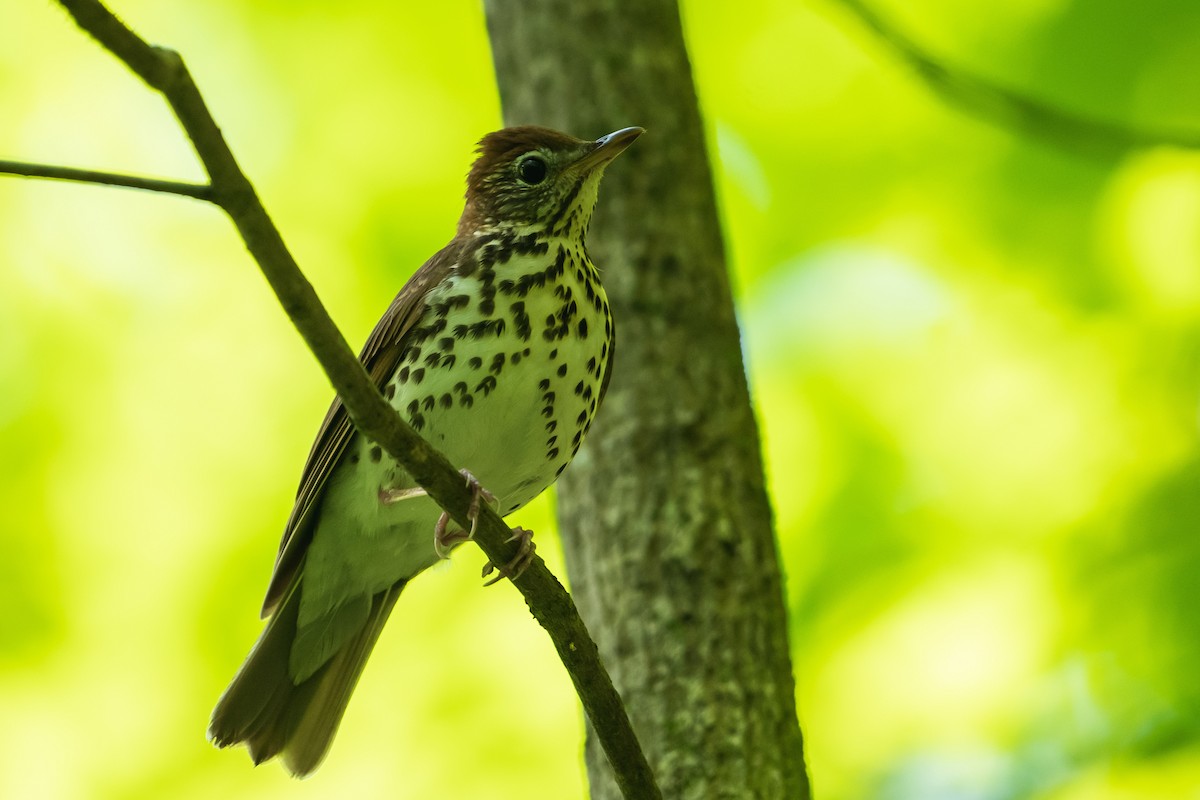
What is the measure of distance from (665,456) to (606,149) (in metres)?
0.98

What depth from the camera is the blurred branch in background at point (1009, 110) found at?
4914 millimetres

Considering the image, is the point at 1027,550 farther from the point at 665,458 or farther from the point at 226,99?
the point at 226,99

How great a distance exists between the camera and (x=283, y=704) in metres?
4.09

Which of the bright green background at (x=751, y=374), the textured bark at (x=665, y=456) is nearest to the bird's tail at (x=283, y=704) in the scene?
the textured bark at (x=665, y=456)

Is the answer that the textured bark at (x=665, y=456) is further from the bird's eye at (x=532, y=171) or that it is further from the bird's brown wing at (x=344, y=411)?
the bird's brown wing at (x=344, y=411)

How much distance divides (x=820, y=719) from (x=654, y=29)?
3009mm

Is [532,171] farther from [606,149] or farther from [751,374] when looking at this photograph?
[751,374]

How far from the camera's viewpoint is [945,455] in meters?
6.22

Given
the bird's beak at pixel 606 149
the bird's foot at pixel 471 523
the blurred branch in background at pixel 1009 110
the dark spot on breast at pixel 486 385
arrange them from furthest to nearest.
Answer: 1. the blurred branch in background at pixel 1009 110
2. the bird's beak at pixel 606 149
3. the dark spot on breast at pixel 486 385
4. the bird's foot at pixel 471 523

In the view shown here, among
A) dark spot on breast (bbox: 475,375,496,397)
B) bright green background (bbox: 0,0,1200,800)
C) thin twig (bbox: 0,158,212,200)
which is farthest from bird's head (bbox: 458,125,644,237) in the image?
thin twig (bbox: 0,158,212,200)

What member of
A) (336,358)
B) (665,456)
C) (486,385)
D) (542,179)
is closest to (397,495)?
(486,385)

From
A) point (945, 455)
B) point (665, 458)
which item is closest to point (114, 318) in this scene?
point (665, 458)

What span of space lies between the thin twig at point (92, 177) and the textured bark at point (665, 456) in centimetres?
206

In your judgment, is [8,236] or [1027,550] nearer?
[1027,550]
